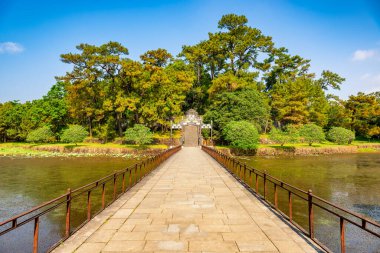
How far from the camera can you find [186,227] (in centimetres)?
632

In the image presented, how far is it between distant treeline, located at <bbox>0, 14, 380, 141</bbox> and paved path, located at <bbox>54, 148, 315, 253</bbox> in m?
34.9

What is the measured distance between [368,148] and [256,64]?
91.9 ft

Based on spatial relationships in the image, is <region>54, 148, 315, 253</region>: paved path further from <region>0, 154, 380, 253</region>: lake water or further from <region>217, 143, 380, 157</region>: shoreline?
<region>217, 143, 380, 157</region>: shoreline

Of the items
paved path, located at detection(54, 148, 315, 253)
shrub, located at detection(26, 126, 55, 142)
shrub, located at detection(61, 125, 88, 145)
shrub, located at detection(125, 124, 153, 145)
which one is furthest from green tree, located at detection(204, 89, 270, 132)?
paved path, located at detection(54, 148, 315, 253)

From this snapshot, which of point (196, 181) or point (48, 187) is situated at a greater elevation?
point (196, 181)

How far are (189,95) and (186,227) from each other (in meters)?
56.9

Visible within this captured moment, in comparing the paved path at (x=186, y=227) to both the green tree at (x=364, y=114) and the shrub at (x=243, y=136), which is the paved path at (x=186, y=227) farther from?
the green tree at (x=364, y=114)

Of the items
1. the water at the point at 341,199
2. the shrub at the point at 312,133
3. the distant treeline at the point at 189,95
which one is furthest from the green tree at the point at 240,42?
the water at the point at 341,199

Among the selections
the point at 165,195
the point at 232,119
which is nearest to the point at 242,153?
the point at 232,119

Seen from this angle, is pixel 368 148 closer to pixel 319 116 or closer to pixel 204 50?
pixel 319 116

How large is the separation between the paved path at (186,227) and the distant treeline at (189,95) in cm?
3489

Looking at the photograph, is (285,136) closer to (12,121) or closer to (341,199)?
(341,199)

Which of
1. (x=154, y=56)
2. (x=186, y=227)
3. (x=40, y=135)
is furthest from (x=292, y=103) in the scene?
(x=186, y=227)

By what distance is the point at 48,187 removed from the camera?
17078mm
